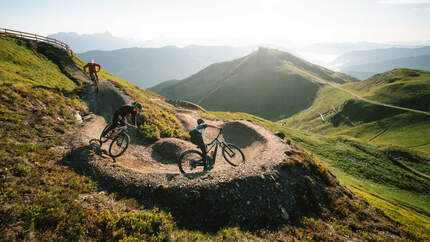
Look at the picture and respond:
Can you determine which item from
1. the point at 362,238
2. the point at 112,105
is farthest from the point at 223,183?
the point at 112,105

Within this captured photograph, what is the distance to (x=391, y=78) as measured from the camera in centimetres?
11438

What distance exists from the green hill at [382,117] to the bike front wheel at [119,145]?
68.6 m

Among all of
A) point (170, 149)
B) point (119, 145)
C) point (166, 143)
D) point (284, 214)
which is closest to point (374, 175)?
point (284, 214)

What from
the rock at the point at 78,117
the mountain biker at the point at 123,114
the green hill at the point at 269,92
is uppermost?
the mountain biker at the point at 123,114

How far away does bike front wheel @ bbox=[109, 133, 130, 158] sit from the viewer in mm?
12586

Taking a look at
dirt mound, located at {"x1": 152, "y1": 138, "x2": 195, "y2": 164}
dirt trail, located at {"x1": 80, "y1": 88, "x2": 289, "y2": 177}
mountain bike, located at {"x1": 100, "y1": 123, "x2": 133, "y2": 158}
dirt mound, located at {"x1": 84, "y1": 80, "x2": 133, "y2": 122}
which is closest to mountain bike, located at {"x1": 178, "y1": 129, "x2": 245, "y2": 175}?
dirt trail, located at {"x1": 80, "y1": 88, "x2": 289, "y2": 177}

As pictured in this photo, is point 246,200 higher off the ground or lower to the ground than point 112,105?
lower

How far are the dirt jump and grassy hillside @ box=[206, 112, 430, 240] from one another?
37.3ft

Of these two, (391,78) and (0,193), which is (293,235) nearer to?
(0,193)

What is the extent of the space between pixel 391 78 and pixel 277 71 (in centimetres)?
8844

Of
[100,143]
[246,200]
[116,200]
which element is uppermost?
[100,143]

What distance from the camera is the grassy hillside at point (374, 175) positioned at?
20.7 m

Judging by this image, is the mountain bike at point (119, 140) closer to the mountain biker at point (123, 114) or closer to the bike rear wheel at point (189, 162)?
the mountain biker at point (123, 114)

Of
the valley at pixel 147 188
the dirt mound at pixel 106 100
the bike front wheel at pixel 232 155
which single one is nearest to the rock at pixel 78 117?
the valley at pixel 147 188
